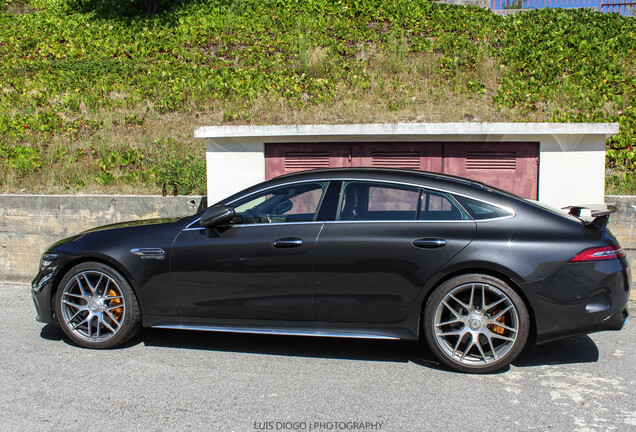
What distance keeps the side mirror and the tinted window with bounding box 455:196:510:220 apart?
1956 millimetres

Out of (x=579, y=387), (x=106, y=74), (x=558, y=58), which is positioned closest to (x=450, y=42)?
(x=558, y=58)

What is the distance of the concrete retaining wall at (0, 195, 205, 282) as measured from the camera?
809 cm

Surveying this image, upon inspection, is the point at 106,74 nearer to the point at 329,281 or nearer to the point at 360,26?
the point at 360,26

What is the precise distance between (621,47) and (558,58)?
1744 millimetres

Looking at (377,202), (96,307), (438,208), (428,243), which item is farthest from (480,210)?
(96,307)

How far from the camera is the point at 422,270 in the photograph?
4.54 m

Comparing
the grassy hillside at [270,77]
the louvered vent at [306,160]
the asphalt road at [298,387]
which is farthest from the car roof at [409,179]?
the grassy hillside at [270,77]

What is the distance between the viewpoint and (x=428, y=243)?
4559 mm

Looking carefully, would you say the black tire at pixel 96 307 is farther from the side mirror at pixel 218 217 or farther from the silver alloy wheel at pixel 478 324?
the silver alloy wheel at pixel 478 324

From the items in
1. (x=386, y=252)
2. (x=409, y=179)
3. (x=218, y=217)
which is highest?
(x=409, y=179)

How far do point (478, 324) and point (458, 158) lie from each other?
418 centimetres

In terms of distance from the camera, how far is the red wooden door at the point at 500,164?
8172mm

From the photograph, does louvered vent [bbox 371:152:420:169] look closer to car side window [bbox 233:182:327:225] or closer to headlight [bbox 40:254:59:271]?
car side window [bbox 233:182:327:225]

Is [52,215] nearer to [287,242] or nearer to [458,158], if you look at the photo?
[287,242]
